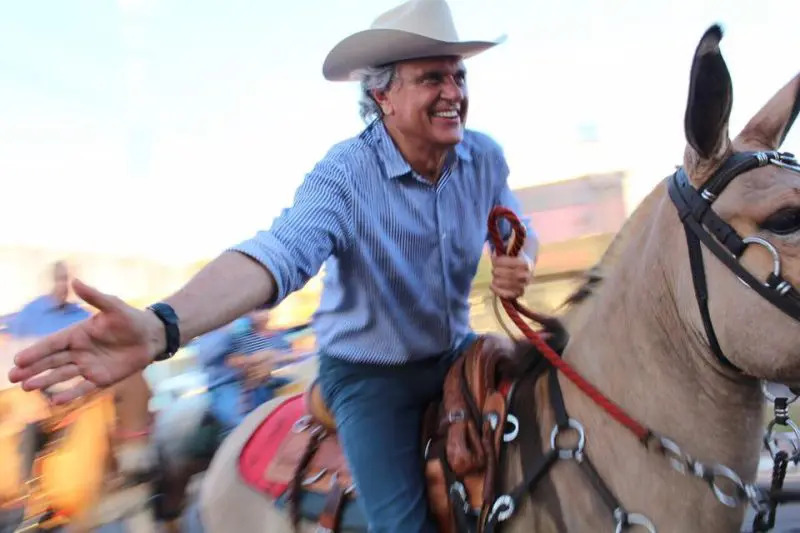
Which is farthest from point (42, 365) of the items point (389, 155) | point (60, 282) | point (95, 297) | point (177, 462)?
point (60, 282)

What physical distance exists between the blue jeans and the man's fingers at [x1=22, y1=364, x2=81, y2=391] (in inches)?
41.7

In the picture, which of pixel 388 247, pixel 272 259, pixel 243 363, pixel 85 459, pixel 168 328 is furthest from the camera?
pixel 243 363

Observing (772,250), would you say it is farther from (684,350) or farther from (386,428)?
(386,428)

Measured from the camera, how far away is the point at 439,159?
2.56 meters

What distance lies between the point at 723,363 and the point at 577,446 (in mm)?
466

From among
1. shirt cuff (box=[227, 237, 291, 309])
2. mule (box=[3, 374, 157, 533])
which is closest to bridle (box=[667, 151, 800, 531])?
shirt cuff (box=[227, 237, 291, 309])

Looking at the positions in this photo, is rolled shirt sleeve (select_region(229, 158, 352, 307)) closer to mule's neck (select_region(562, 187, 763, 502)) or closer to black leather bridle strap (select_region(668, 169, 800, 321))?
mule's neck (select_region(562, 187, 763, 502))

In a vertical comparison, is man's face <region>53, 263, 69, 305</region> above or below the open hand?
below

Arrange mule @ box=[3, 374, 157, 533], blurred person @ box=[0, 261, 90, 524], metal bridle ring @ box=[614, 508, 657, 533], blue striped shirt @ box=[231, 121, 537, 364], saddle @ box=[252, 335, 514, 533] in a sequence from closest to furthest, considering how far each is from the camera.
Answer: metal bridle ring @ box=[614, 508, 657, 533] < saddle @ box=[252, 335, 514, 533] < blue striped shirt @ box=[231, 121, 537, 364] < mule @ box=[3, 374, 157, 533] < blurred person @ box=[0, 261, 90, 524]

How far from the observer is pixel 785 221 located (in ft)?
5.34

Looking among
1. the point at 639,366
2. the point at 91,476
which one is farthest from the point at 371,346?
the point at 91,476

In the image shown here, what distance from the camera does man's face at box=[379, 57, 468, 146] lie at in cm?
246

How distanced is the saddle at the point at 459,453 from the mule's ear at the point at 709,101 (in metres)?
0.89

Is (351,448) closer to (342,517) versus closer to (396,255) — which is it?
(342,517)
